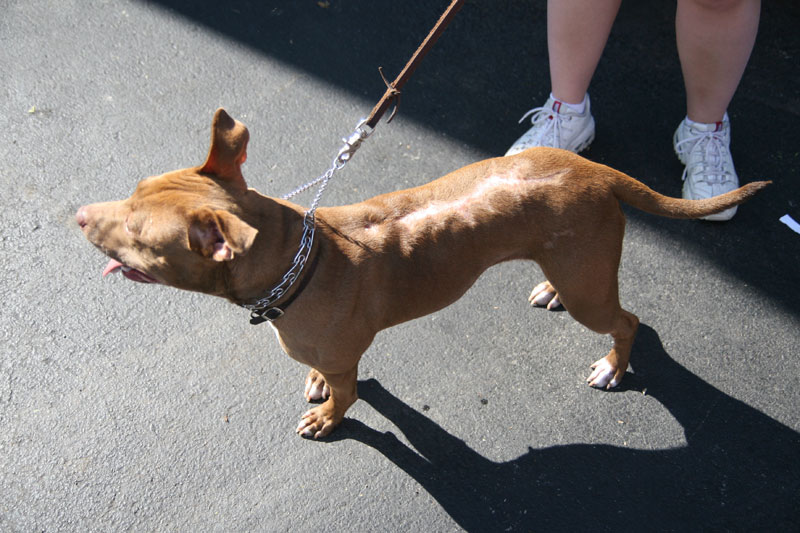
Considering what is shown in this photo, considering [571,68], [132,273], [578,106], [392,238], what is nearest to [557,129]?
[578,106]

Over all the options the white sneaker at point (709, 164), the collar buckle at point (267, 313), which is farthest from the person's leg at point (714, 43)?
the collar buckle at point (267, 313)

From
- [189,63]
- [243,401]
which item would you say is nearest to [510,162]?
[243,401]

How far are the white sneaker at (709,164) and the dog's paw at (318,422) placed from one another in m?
2.96

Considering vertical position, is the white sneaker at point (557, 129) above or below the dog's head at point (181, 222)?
above

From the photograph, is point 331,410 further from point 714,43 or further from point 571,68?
point 714,43

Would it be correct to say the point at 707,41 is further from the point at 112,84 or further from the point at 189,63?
the point at 112,84

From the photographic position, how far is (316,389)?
3.64 m

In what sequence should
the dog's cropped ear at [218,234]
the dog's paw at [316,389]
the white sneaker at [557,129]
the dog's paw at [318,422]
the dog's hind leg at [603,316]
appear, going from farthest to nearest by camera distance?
the white sneaker at [557,129], the dog's paw at [316,389], the dog's paw at [318,422], the dog's hind leg at [603,316], the dog's cropped ear at [218,234]

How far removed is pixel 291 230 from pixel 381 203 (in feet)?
1.70

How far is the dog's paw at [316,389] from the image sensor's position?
364 cm

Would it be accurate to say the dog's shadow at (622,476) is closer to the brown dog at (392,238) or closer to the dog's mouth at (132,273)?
the brown dog at (392,238)

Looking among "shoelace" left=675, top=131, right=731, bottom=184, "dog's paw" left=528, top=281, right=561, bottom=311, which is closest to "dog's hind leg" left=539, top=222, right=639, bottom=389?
"dog's paw" left=528, top=281, right=561, bottom=311

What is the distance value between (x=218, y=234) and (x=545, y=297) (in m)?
2.39

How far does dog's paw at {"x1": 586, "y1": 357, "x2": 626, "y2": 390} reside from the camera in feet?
12.3
